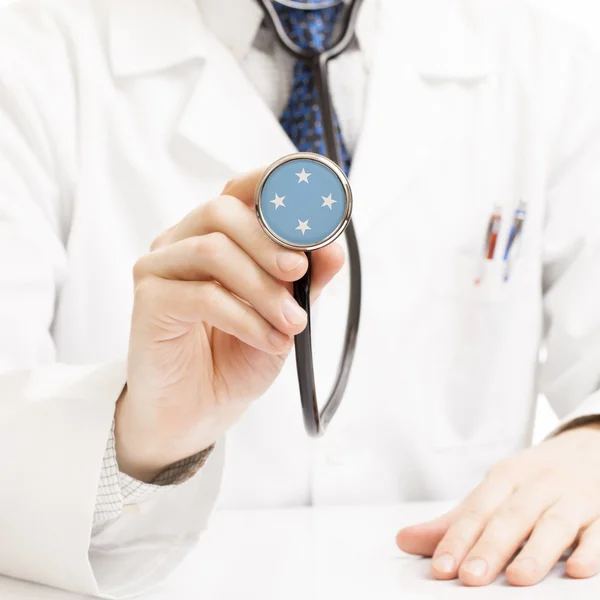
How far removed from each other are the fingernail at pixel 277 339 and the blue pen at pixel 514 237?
1.89 ft

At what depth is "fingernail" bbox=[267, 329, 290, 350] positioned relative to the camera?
53 cm

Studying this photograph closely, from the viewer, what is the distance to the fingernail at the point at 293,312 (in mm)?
507

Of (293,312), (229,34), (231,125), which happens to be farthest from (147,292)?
(229,34)

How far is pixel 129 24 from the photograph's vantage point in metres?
0.99

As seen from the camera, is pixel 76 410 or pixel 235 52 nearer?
pixel 76 410

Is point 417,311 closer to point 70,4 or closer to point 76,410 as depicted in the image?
point 76,410

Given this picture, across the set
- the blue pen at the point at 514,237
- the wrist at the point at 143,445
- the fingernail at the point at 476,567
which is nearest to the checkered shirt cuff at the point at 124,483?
the wrist at the point at 143,445

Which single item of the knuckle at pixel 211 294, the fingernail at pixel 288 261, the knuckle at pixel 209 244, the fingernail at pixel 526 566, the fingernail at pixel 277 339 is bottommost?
the fingernail at pixel 526 566

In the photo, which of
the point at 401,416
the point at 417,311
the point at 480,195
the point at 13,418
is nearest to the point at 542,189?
the point at 480,195

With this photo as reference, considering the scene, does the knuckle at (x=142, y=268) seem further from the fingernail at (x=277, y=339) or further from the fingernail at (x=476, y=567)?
the fingernail at (x=476, y=567)

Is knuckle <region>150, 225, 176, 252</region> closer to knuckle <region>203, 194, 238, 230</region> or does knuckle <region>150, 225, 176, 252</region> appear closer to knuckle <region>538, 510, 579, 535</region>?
knuckle <region>203, 194, 238, 230</region>

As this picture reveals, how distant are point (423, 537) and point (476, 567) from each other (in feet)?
0.25

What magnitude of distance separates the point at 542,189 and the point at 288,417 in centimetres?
49

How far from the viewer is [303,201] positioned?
49 centimetres
